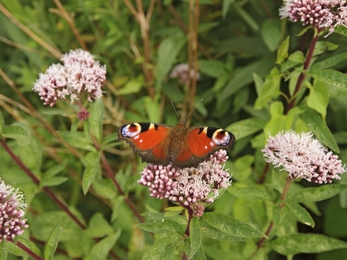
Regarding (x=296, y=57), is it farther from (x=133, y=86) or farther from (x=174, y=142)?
(x=133, y=86)

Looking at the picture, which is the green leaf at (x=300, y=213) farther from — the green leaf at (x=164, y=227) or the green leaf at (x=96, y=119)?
the green leaf at (x=96, y=119)

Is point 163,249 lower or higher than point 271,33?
lower

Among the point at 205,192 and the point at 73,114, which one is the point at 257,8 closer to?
the point at 73,114

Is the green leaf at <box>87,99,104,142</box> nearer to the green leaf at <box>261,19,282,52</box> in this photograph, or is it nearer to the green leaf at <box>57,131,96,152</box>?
the green leaf at <box>57,131,96,152</box>

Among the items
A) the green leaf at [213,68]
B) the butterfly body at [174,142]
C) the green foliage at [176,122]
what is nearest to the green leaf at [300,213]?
the green foliage at [176,122]

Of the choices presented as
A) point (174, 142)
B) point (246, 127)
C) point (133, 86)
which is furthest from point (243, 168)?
point (133, 86)
